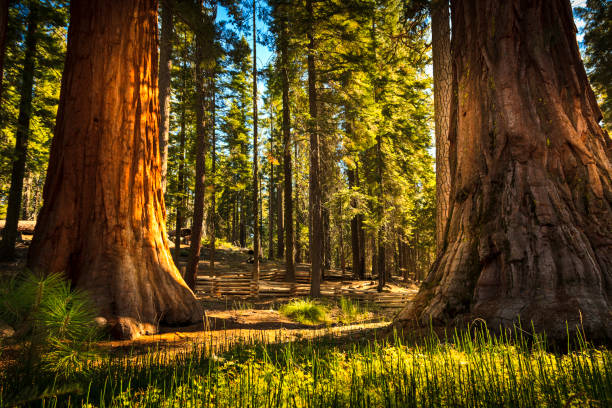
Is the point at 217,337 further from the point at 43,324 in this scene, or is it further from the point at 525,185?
the point at 525,185

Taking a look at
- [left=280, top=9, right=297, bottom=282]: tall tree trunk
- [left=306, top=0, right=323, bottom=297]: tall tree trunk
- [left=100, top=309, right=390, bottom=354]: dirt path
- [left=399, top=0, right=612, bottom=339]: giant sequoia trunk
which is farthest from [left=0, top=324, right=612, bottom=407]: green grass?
[left=280, top=9, right=297, bottom=282]: tall tree trunk

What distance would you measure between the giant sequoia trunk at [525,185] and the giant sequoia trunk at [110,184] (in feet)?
13.0

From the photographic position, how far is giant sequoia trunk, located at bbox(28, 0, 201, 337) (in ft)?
15.5

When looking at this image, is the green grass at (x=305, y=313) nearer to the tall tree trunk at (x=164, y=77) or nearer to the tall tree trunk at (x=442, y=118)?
the tall tree trunk at (x=442, y=118)

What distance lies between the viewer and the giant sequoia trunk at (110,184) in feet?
15.5

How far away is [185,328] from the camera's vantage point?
5207 mm

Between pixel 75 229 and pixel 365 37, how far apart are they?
40.9 feet

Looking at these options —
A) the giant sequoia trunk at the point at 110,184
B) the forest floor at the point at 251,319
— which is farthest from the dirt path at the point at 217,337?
the giant sequoia trunk at the point at 110,184

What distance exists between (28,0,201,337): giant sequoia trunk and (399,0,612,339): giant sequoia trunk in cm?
398

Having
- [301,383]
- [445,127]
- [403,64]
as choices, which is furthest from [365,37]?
[301,383]

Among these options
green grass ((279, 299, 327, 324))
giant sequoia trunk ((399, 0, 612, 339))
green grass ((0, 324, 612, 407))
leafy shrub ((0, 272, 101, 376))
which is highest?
giant sequoia trunk ((399, 0, 612, 339))

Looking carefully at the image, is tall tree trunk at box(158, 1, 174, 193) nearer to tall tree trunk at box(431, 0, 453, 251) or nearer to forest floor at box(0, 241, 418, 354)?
forest floor at box(0, 241, 418, 354)

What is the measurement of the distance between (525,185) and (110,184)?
5.92 meters

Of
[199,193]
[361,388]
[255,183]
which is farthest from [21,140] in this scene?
[361,388]
